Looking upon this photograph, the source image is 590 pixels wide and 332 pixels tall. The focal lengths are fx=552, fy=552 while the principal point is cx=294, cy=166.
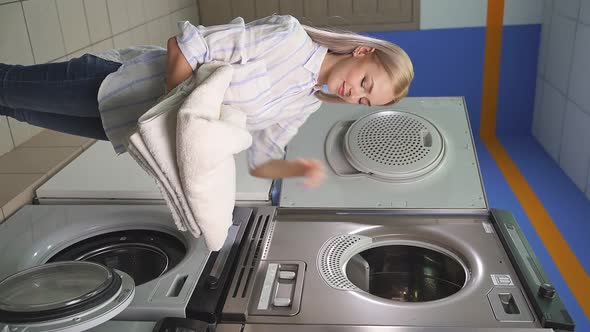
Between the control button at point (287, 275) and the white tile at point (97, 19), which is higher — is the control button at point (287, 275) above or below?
below

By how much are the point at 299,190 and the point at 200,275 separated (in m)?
0.51

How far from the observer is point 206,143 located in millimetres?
929

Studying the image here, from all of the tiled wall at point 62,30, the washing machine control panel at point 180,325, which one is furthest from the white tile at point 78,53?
the washing machine control panel at point 180,325

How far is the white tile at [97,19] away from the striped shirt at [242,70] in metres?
0.97

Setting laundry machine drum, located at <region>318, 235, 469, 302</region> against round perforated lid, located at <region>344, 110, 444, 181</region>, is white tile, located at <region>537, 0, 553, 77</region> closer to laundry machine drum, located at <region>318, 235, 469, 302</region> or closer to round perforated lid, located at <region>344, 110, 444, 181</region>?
round perforated lid, located at <region>344, 110, 444, 181</region>

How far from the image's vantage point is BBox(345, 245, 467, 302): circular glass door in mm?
1498

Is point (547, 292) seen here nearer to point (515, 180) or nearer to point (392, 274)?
point (392, 274)

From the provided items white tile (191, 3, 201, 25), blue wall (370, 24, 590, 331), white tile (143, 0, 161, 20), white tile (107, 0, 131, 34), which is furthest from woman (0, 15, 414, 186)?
white tile (191, 3, 201, 25)

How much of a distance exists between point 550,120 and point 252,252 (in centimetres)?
252

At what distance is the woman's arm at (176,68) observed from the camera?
1.08m

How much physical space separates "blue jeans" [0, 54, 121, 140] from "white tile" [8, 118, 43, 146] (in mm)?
506

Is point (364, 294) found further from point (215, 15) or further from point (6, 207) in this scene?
point (215, 15)

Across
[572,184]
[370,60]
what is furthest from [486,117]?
[370,60]

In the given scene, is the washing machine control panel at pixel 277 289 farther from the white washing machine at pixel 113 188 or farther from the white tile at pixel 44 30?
the white tile at pixel 44 30
